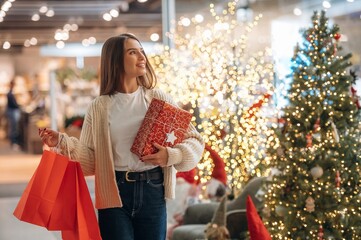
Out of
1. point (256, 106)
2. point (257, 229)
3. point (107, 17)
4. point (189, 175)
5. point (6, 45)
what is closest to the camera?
point (257, 229)

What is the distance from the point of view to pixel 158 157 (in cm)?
304

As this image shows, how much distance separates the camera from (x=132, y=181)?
305 centimetres

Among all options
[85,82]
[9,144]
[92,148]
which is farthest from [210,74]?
[9,144]

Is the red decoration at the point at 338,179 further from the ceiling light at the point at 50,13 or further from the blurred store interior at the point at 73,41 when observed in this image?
the ceiling light at the point at 50,13

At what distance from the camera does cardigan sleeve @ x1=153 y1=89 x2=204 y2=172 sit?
3084 mm

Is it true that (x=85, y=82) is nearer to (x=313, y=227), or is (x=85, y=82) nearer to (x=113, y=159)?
(x=313, y=227)

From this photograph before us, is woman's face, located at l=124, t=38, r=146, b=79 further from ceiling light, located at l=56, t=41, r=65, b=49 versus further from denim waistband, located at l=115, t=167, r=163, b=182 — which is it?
ceiling light, located at l=56, t=41, r=65, b=49

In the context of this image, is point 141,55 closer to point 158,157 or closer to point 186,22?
point 158,157

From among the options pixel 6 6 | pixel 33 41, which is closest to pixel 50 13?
pixel 6 6

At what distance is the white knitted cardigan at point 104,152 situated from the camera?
3.04 meters

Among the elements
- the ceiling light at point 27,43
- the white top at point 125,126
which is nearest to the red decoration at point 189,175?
the white top at point 125,126

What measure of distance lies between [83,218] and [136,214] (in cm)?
21

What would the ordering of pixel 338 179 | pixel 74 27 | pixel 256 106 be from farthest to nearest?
pixel 74 27 < pixel 256 106 < pixel 338 179

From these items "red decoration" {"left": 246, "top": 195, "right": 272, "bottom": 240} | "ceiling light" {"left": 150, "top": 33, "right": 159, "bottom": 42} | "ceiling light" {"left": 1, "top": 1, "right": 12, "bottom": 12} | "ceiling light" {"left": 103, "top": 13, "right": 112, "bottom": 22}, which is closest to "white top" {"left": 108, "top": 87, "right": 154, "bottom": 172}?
"red decoration" {"left": 246, "top": 195, "right": 272, "bottom": 240}
